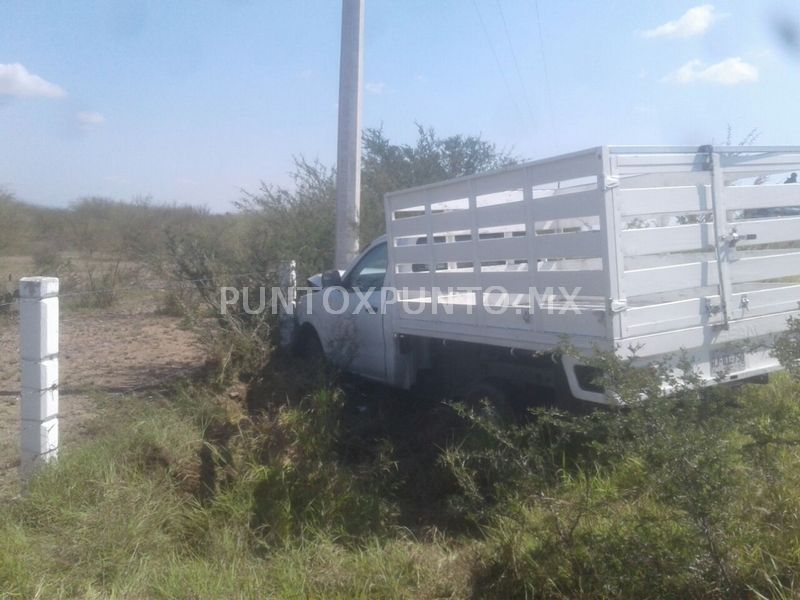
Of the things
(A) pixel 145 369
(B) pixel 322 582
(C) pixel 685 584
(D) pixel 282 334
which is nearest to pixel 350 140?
(D) pixel 282 334

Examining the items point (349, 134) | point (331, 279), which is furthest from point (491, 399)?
point (349, 134)

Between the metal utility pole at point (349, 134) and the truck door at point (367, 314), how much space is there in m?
1.53

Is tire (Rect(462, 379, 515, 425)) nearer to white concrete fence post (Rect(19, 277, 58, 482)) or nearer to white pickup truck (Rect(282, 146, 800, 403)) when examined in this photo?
white pickup truck (Rect(282, 146, 800, 403))

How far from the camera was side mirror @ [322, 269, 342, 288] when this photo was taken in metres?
7.23

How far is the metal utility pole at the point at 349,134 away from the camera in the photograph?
8734 millimetres

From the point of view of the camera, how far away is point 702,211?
4.81 m

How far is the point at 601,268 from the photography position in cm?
472

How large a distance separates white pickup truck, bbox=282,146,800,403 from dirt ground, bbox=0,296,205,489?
2595 millimetres

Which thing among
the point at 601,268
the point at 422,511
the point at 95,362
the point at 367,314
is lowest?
the point at 422,511

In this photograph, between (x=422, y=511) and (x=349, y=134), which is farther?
(x=349, y=134)

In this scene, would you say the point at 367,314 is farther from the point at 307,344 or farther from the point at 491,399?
the point at 491,399

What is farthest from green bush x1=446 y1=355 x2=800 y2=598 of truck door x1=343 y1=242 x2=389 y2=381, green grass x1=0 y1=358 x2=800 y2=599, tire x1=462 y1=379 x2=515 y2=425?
truck door x1=343 y1=242 x2=389 y2=381

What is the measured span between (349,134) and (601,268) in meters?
4.85

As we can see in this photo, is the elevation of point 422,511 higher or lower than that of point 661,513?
lower
